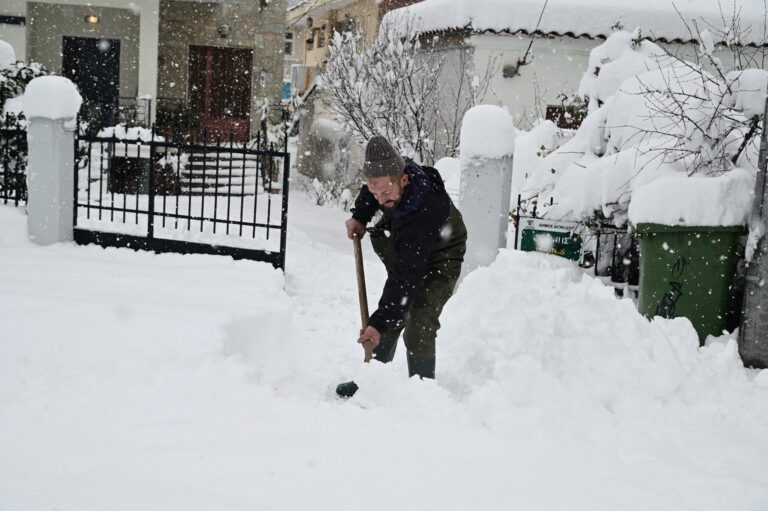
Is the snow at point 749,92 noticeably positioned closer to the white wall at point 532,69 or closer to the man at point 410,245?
the man at point 410,245

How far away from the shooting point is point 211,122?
777 inches

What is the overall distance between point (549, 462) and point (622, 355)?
4.31 ft

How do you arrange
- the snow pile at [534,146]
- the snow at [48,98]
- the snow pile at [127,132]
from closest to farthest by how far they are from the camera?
1. the snow at [48,98]
2. the snow pile at [534,146]
3. the snow pile at [127,132]

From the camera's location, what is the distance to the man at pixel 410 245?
14.1 ft

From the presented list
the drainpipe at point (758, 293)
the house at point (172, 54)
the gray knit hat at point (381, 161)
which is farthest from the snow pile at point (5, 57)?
the drainpipe at point (758, 293)

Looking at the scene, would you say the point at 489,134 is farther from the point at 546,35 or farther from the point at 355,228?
the point at 546,35

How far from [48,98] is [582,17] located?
8296 millimetres

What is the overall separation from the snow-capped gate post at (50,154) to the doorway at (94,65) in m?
11.2

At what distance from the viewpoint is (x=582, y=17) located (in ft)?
40.3

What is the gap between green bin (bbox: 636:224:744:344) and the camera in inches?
233

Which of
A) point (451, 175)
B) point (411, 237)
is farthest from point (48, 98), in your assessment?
point (411, 237)

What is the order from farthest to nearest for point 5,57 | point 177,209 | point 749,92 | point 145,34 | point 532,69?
point 145,34 < point 532,69 < point 5,57 < point 177,209 < point 749,92

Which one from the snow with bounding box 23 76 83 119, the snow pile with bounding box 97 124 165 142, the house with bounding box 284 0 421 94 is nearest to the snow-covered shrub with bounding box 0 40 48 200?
the snow with bounding box 23 76 83 119

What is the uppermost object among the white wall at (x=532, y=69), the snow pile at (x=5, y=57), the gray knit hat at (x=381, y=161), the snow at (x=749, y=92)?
the white wall at (x=532, y=69)
